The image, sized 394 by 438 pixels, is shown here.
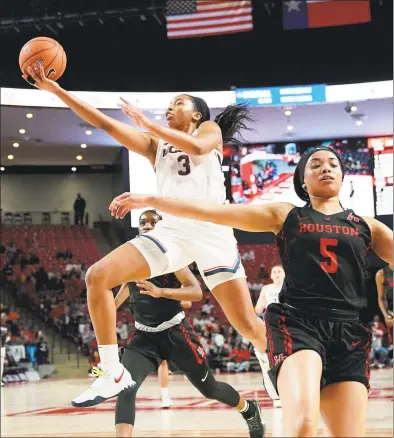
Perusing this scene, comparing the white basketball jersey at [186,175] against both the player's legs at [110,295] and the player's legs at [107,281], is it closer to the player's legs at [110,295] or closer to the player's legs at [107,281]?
the player's legs at [110,295]

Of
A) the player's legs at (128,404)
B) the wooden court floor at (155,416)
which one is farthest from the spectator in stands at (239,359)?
the player's legs at (128,404)

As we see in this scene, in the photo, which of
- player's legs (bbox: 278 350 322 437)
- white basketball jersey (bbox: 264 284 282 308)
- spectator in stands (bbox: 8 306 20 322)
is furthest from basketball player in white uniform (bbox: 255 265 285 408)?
spectator in stands (bbox: 8 306 20 322)

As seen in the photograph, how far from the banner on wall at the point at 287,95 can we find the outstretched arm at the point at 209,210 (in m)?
19.4

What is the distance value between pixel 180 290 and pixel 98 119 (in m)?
1.86

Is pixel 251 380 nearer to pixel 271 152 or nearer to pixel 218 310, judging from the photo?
pixel 218 310

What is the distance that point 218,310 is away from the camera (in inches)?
949

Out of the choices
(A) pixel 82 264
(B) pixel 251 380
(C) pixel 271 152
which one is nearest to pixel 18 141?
(A) pixel 82 264

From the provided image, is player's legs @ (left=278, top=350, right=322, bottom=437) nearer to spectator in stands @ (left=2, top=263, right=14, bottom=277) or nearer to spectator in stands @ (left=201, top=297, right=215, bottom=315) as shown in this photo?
spectator in stands @ (left=201, top=297, right=215, bottom=315)

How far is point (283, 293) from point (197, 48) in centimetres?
2122

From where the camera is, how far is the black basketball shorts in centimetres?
372

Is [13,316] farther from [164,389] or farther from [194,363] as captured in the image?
[194,363]

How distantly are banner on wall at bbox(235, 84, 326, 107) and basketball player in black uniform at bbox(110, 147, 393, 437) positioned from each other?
1934 cm

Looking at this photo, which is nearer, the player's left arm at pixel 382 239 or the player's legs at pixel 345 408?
the player's legs at pixel 345 408

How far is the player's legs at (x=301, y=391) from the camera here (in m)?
3.39
